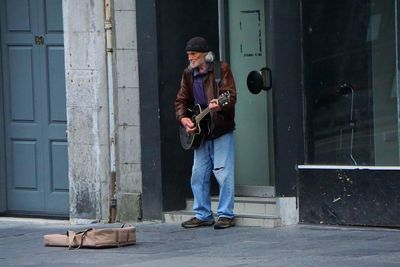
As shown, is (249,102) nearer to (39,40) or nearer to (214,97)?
(214,97)

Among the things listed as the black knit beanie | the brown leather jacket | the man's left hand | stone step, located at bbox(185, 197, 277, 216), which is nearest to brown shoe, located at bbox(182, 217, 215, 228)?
stone step, located at bbox(185, 197, 277, 216)

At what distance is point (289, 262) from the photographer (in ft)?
32.2

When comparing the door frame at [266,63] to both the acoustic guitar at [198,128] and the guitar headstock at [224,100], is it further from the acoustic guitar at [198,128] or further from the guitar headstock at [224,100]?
the guitar headstock at [224,100]

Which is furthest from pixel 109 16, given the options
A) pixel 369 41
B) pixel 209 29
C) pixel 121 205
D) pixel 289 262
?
pixel 289 262

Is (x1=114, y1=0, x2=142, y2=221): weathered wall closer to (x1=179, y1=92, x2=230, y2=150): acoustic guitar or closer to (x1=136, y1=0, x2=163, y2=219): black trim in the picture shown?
(x1=136, y1=0, x2=163, y2=219): black trim

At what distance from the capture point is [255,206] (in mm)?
12492

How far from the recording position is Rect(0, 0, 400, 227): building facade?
38.6 ft

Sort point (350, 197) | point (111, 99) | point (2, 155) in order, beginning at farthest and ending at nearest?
point (2, 155)
point (111, 99)
point (350, 197)

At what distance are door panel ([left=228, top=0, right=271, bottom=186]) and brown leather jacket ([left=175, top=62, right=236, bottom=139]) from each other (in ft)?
3.26

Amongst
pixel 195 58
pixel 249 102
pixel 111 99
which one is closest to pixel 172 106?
pixel 111 99

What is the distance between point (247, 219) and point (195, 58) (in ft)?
5.61

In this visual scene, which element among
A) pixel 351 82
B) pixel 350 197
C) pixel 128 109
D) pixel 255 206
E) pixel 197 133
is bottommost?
pixel 255 206

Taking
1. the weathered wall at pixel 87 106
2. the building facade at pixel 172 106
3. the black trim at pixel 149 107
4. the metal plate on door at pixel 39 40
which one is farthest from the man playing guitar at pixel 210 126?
the metal plate on door at pixel 39 40

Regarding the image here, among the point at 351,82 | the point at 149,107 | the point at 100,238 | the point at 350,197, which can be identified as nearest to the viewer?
the point at 100,238
